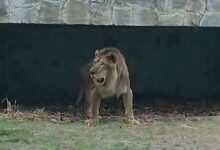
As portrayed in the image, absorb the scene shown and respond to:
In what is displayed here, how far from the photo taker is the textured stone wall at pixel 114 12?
30.3 ft

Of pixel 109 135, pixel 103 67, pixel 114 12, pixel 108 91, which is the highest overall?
pixel 114 12

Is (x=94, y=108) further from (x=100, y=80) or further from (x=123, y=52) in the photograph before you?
(x=123, y=52)

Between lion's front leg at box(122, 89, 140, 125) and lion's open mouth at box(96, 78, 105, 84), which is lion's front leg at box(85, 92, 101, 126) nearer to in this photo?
lion's open mouth at box(96, 78, 105, 84)

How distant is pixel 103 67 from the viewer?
→ 8953 millimetres

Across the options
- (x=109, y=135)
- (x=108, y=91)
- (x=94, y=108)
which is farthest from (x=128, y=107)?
(x=109, y=135)

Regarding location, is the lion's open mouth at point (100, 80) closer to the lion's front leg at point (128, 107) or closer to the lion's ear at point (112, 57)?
the lion's ear at point (112, 57)

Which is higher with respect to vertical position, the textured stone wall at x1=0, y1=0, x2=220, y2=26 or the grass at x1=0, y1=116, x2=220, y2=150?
the textured stone wall at x1=0, y1=0, x2=220, y2=26

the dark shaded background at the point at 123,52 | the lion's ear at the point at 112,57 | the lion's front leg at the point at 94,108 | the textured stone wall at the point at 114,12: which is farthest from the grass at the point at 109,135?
the dark shaded background at the point at 123,52

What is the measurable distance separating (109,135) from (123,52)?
190 inches

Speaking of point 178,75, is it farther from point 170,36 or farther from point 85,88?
point 85,88

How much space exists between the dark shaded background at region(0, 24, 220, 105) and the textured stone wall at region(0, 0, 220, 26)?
244cm

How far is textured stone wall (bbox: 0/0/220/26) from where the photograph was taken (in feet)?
30.3

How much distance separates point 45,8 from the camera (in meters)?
A: 9.28

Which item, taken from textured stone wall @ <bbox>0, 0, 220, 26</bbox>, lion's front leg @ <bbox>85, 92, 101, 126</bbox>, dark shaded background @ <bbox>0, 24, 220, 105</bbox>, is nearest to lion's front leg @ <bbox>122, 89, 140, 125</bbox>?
lion's front leg @ <bbox>85, 92, 101, 126</bbox>
